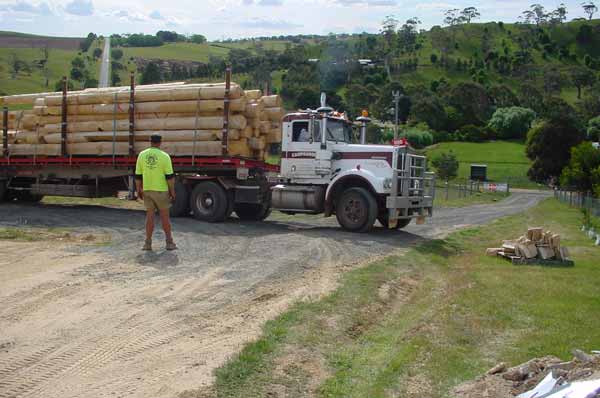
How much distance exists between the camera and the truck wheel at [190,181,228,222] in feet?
58.7

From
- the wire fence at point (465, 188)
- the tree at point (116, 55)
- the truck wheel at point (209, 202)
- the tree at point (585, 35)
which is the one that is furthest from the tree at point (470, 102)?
the truck wheel at point (209, 202)

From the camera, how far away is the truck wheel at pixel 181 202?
1845cm

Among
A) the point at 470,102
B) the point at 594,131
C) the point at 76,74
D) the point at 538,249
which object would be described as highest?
the point at 470,102

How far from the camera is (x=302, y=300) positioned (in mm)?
8578

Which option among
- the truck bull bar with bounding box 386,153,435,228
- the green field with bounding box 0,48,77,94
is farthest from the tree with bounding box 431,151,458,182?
the truck bull bar with bounding box 386,153,435,228

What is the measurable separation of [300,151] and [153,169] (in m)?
6.22

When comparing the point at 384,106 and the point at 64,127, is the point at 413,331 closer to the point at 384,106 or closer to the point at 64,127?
the point at 64,127

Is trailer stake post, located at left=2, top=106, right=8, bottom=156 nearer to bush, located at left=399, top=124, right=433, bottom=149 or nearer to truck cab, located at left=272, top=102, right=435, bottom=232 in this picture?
truck cab, located at left=272, top=102, right=435, bottom=232

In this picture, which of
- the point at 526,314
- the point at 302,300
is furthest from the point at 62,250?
the point at 526,314

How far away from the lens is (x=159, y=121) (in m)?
18.7

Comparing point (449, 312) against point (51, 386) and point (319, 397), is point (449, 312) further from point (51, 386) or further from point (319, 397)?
point (51, 386)

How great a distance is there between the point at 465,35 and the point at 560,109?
65556 millimetres

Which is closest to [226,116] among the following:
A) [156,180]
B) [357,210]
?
[357,210]

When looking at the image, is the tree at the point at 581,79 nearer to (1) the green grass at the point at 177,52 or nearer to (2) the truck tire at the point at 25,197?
(1) the green grass at the point at 177,52
